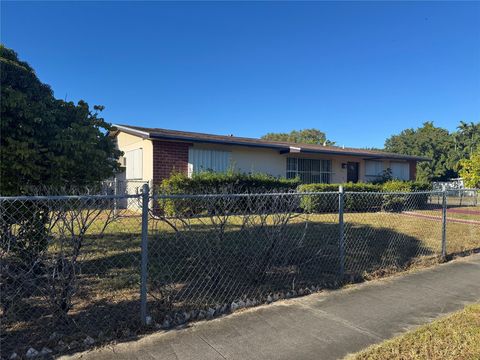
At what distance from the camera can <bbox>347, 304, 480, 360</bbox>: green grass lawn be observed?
3.10 metres

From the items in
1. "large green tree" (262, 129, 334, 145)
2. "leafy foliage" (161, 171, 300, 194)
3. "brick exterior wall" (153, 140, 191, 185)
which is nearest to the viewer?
"leafy foliage" (161, 171, 300, 194)

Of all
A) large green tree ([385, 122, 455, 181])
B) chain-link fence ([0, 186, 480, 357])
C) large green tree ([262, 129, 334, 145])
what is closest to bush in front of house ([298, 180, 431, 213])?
chain-link fence ([0, 186, 480, 357])

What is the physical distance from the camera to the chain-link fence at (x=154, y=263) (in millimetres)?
3436

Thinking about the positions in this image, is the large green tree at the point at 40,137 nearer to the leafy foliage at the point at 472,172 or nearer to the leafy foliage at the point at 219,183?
the leafy foliage at the point at 219,183

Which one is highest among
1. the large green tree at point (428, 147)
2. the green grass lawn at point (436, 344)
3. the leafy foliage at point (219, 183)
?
the large green tree at point (428, 147)

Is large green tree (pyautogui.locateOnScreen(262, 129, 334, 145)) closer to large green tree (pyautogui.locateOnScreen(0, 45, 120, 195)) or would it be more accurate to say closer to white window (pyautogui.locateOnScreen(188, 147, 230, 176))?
white window (pyautogui.locateOnScreen(188, 147, 230, 176))

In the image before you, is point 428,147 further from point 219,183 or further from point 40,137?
point 40,137

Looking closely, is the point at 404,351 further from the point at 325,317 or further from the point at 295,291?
the point at 295,291

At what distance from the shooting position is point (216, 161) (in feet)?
48.6

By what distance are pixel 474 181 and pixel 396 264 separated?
10688 mm

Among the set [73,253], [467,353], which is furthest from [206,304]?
[467,353]

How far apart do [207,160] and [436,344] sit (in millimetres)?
11879

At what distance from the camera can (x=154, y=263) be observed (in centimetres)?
582

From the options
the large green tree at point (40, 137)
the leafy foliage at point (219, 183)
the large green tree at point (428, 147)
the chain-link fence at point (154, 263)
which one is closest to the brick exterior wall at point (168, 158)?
the leafy foliage at point (219, 183)
